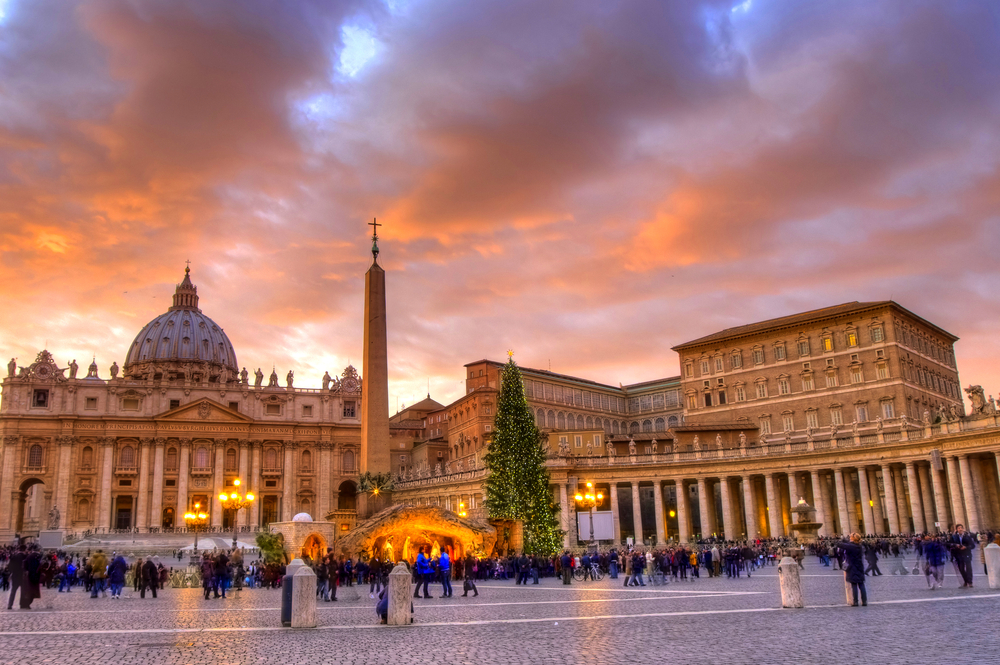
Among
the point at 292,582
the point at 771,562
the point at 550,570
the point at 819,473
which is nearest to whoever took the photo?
the point at 292,582

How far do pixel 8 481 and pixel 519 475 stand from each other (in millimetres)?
69696

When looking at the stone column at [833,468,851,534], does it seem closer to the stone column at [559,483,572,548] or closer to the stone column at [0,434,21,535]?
the stone column at [559,483,572,548]

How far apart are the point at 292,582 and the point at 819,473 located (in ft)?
156

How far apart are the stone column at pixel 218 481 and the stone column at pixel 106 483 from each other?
10.5m

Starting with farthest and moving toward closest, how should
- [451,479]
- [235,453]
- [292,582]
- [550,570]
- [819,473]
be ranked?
[235,453]
[451,479]
[819,473]
[550,570]
[292,582]

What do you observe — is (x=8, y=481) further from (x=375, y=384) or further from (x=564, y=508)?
(x=375, y=384)

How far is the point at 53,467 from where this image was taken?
90375 mm

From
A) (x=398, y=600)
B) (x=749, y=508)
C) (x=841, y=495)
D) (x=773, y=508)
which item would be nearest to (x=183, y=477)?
(x=749, y=508)

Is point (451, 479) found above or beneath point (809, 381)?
beneath

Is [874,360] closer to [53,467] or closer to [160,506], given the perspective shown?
[160,506]

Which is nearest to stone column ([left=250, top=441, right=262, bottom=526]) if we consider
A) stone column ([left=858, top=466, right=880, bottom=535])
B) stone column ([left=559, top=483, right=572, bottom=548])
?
stone column ([left=559, top=483, right=572, bottom=548])

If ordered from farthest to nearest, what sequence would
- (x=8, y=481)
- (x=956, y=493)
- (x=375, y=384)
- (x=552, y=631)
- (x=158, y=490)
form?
1. (x=158, y=490)
2. (x=8, y=481)
3. (x=956, y=493)
4. (x=375, y=384)
5. (x=552, y=631)

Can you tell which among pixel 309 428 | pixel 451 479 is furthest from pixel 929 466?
pixel 309 428

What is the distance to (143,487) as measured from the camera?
92000mm
